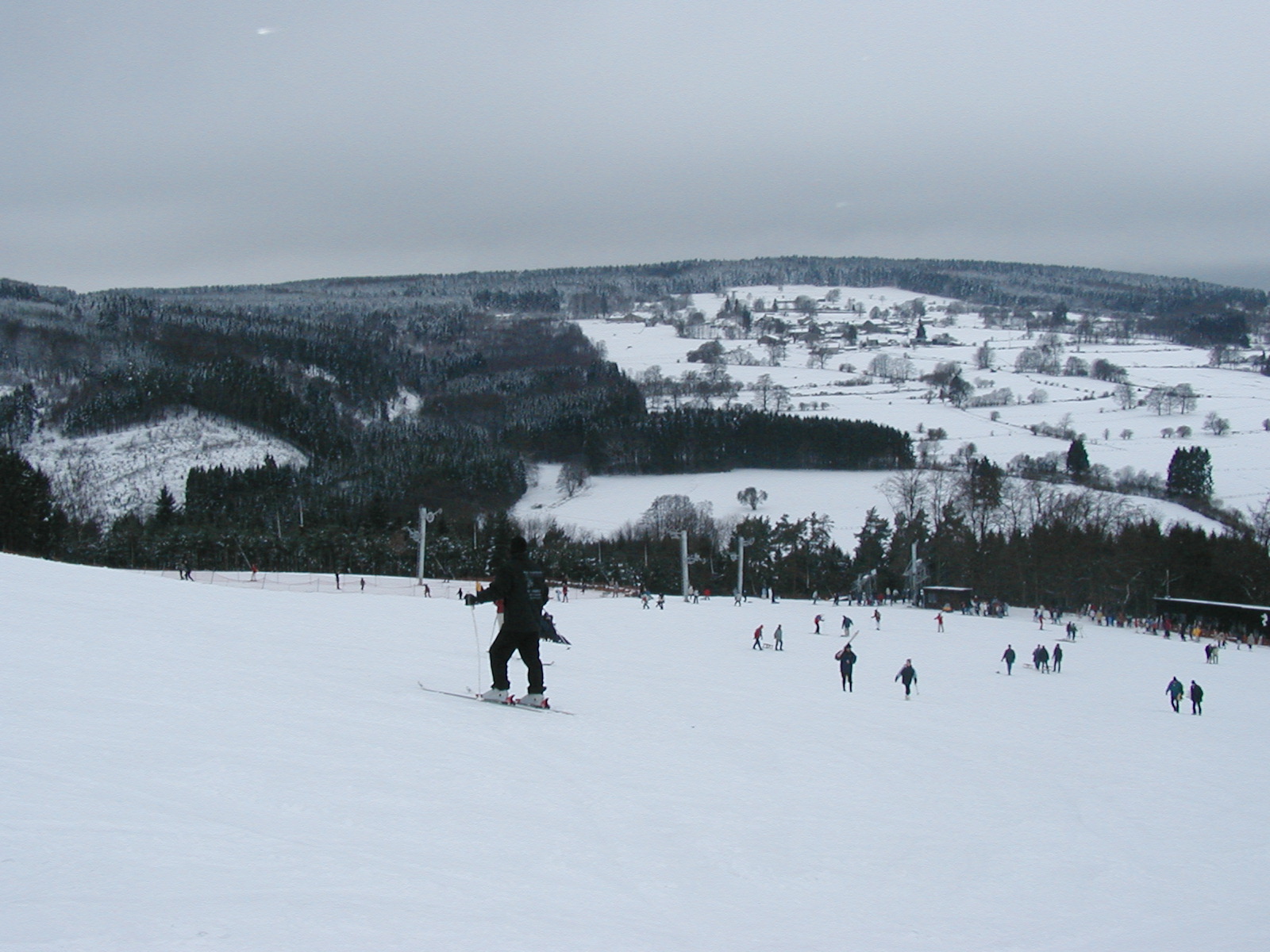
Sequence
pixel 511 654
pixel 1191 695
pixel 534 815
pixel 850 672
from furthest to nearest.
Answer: pixel 1191 695 → pixel 850 672 → pixel 511 654 → pixel 534 815

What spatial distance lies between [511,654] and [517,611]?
61cm

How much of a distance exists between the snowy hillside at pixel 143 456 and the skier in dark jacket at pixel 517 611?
119924mm

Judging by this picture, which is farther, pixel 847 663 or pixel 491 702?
pixel 847 663

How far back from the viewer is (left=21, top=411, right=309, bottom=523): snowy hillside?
12338 cm

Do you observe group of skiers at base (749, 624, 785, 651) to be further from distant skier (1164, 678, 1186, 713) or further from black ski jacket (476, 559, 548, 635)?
black ski jacket (476, 559, 548, 635)

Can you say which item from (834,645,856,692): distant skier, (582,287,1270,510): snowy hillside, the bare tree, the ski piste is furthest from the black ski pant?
the bare tree

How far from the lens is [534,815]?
277 inches

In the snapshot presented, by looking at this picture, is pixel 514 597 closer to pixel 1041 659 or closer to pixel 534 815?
pixel 534 815

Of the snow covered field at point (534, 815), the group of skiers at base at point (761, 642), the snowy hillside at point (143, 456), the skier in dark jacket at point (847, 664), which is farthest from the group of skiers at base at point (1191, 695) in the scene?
the snowy hillside at point (143, 456)

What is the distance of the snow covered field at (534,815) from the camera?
Result: 189 inches

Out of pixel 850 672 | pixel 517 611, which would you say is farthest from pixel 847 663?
pixel 517 611

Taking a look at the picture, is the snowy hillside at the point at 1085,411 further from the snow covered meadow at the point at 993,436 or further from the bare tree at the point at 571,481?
the bare tree at the point at 571,481

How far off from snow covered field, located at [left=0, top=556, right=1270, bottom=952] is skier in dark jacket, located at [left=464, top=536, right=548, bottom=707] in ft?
2.10

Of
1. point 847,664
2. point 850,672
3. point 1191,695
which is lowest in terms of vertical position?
point 1191,695
